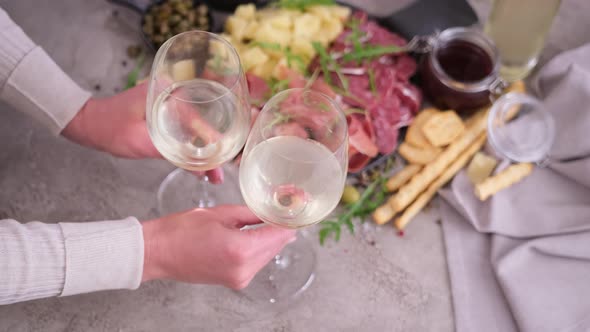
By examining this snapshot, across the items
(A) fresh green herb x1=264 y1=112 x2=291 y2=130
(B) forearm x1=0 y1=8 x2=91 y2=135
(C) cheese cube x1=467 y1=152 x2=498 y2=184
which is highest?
(A) fresh green herb x1=264 y1=112 x2=291 y2=130

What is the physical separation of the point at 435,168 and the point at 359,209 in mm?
167

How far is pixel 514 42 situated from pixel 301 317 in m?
0.74

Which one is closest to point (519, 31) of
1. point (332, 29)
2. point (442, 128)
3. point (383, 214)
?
point (442, 128)

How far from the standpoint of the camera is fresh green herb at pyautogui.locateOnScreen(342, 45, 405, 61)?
122cm

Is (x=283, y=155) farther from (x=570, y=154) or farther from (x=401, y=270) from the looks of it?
(x=570, y=154)

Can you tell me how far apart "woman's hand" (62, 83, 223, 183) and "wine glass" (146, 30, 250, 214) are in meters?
0.14

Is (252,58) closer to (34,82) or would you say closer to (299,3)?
(299,3)

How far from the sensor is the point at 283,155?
760 mm

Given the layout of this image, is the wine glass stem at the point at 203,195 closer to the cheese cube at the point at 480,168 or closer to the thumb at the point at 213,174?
the thumb at the point at 213,174

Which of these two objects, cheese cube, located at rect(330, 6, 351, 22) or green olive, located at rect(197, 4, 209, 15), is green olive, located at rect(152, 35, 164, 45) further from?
cheese cube, located at rect(330, 6, 351, 22)

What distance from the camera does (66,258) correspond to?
A: 33.9 inches

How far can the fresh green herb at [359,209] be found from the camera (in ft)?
3.67

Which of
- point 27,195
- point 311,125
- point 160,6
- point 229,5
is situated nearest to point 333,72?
point 229,5

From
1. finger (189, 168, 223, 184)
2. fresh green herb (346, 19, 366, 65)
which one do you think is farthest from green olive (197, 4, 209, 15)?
finger (189, 168, 223, 184)
